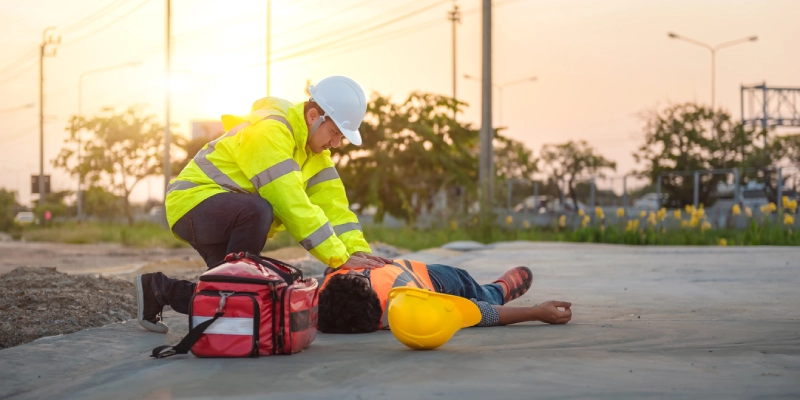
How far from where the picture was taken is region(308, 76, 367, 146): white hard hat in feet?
17.7

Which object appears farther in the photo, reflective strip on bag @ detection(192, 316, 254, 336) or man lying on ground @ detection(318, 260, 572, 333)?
man lying on ground @ detection(318, 260, 572, 333)

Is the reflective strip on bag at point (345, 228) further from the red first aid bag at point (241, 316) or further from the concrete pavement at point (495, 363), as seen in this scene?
the red first aid bag at point (241, 316)

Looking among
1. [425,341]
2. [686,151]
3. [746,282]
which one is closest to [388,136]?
[686,151]

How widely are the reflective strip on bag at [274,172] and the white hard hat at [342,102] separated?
1.40 feet

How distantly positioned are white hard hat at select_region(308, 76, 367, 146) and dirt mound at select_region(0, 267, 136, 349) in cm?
174

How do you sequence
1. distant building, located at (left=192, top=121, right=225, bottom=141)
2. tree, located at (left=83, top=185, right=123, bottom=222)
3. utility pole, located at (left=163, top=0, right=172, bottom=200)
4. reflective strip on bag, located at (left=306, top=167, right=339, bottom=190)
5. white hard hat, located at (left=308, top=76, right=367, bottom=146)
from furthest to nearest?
distant building, located at (left=192, top=121, right=225, bottom=141) < tree, located at (left=83, top=185, right=123, bottom=222) < utility pole, located at (left=163, top=0, right=172, bottom=200) < reflective strip on bag, located at (left=306, top=167, right=339, bottom=190) < white hard hat, located at (left=308, top=76, right=367, bottom=146)

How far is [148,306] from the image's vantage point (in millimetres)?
5180

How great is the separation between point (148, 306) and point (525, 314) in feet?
6.47

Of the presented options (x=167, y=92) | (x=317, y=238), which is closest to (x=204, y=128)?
(x=167, y=92)

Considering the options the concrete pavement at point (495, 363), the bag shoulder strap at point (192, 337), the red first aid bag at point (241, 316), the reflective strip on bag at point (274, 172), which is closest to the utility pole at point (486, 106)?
the concrete pavement at point (495, 363)

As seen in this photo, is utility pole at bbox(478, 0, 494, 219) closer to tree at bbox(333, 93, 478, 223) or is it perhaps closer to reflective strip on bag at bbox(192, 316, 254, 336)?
tree at bbox(333, 93, 478, 223)

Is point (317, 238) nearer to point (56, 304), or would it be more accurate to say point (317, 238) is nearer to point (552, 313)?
point (552, 313)

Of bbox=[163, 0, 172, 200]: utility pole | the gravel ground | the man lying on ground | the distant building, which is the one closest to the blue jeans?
the man lying on ground

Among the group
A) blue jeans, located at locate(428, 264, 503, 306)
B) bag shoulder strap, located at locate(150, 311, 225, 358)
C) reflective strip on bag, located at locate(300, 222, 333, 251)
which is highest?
reflective strip on bag, located at locate(300, 222, 333, 251)
